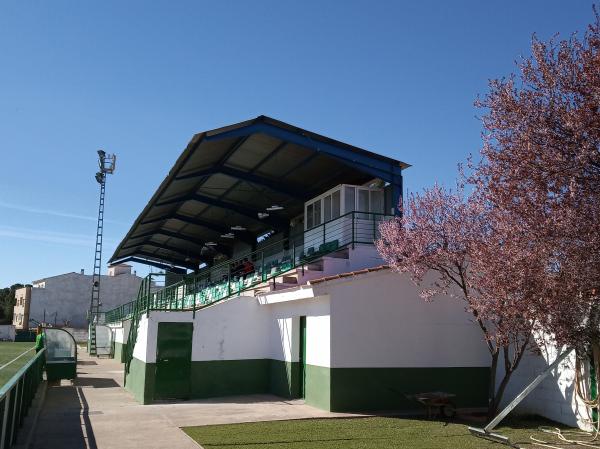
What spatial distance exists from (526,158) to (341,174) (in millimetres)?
13288

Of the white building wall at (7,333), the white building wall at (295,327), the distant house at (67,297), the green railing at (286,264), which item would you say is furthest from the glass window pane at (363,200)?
the distant house at (67,297)

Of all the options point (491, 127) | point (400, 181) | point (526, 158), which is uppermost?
point (400, 181)

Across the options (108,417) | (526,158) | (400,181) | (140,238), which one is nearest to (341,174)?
(400,181)

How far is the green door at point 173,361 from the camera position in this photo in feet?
49.7

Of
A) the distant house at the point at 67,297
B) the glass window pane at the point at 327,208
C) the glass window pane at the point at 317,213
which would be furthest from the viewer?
the distant house at the point at 67,297

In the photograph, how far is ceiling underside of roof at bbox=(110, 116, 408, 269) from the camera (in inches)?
726

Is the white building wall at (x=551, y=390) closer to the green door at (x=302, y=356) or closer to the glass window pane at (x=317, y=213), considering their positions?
the green door at (x=302, y=356)

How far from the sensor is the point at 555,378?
12.3 m

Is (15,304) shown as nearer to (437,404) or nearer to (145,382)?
(145,382)

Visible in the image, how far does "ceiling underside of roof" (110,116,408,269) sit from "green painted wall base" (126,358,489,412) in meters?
6.59

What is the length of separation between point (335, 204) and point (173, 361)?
820 centimetres

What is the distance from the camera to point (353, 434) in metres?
10.7

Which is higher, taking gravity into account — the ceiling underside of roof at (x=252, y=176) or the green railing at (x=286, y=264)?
the ceiling underside of roof at (x=252, y=176)

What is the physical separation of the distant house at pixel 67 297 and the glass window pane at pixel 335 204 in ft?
181
